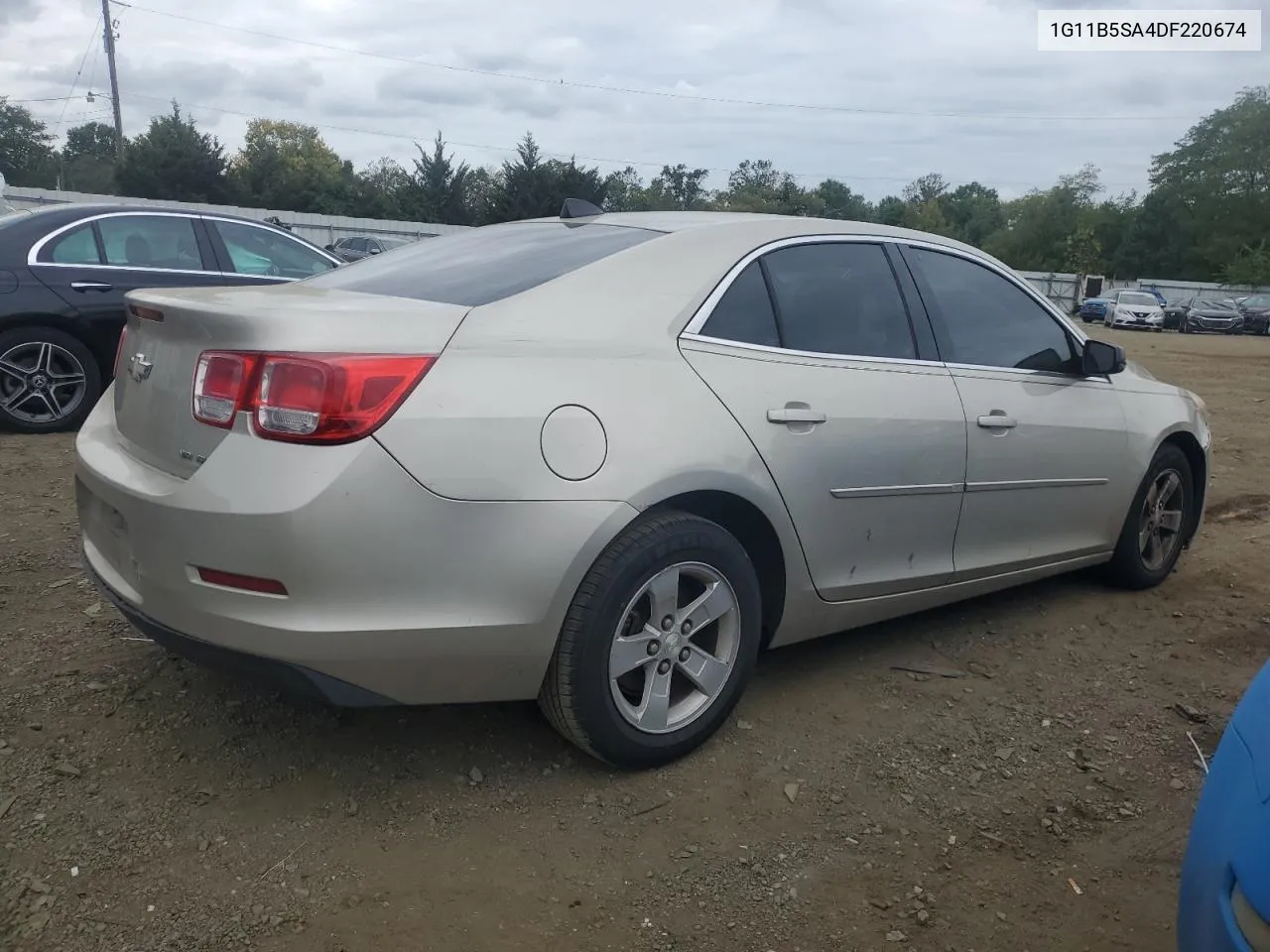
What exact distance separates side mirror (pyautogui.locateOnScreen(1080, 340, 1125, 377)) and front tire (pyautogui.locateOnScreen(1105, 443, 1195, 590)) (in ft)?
1.87

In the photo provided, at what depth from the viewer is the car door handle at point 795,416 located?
3021mm

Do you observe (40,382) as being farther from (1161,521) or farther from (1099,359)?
(1161,521)

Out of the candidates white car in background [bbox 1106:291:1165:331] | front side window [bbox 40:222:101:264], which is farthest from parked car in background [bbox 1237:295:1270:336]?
front side window [bbox 40:222:101:264]

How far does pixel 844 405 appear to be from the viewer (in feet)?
10.5

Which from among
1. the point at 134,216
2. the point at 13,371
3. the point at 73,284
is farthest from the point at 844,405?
the point at 134,216

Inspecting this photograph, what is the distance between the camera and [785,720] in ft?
10.8

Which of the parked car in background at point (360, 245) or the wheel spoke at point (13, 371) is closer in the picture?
the wheel spoke at point (13, 371)

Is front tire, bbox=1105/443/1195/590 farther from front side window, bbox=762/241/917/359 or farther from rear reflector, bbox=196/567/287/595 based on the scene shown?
rear reflector, bbox=196/567/287/595

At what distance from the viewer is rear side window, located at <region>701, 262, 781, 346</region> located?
10.0ft

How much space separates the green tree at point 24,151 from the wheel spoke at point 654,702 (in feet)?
227

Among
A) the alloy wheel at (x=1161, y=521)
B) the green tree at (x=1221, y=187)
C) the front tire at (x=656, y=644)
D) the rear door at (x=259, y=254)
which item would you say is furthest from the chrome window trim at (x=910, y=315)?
the green tree at (x=1221, y=187)

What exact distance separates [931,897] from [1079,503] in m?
2.18

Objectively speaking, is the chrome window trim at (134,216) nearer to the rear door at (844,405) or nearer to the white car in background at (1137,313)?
the rear door at (844,405)

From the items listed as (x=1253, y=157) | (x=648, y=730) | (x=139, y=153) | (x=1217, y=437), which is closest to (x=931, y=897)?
(x=648, y=730)
